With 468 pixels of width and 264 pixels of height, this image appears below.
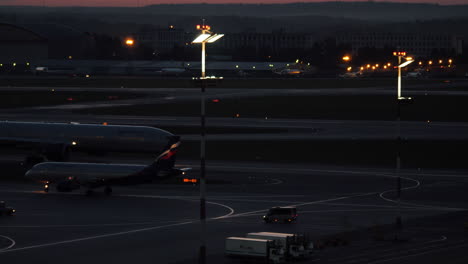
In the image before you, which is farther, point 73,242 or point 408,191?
point 408,191

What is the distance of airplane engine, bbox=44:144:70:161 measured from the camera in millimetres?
86562

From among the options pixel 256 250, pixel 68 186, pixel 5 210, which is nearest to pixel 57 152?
pixel 68 186

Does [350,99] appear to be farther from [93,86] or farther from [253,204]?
[253,204]

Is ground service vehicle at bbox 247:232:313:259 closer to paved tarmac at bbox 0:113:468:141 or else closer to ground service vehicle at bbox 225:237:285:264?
ground service vehicle at bbox 225:237:285:264

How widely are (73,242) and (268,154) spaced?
4501cm

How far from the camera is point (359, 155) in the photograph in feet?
300

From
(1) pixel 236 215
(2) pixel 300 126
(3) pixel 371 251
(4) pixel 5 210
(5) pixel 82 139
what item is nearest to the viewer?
(3) pixel 371 251

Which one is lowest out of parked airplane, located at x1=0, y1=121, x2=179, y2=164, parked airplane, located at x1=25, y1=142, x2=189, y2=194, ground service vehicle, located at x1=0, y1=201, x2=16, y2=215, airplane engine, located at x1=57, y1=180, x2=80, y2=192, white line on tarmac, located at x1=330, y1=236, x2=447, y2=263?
white line on tarmac, located at x1=330, y1=236, x2=447, y2=263

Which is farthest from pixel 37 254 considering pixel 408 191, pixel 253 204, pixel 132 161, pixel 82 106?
pixel 82 106

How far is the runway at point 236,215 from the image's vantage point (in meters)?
46.1

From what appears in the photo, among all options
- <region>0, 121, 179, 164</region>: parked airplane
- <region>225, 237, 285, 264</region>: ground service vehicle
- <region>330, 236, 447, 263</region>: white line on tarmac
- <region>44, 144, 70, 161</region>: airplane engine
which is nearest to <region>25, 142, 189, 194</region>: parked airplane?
<region>0, 121, 179, 164</region>: parked airplane

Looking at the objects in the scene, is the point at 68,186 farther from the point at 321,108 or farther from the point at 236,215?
the point at 321,108

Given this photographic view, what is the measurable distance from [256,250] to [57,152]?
48041mm

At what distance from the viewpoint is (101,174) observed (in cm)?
6612
